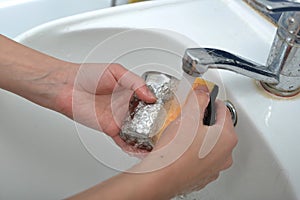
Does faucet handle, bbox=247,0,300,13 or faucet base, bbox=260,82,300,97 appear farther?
faucet base, bbox=260,82,300,97

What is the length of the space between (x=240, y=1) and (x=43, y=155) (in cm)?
31

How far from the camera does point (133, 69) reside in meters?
0.51

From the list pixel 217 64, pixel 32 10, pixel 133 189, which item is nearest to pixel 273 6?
pixel 217 64

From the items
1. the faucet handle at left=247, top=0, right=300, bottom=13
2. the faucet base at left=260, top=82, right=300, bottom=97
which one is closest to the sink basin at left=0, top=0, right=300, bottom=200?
the faucet base at left=260, top=82, right=300, bottom=97

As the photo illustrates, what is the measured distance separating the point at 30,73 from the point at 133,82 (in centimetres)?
11

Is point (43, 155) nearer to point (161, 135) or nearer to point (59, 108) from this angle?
point (59, 108)

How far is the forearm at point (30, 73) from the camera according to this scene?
43cm

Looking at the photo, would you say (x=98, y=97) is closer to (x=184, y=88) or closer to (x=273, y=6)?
(x=184, y=88)

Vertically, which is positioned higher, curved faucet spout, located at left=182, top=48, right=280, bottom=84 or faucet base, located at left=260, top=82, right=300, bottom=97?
curved faucet spout, located at left=182, top=48, right=280, bottom=84

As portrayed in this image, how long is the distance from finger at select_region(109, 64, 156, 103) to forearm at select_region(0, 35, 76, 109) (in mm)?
56

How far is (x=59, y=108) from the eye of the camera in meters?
0.45

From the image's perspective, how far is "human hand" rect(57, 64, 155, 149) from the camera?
0.44 metres

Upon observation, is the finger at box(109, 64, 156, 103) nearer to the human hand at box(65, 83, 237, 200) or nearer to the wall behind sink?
the human hand at box(65, 83, 237, 200)

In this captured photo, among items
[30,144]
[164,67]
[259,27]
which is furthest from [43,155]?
[259,27]
